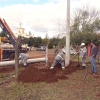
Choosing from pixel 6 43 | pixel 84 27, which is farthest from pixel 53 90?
pixel 84 27

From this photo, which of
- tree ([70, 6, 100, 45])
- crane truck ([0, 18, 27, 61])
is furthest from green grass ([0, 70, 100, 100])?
tree ([70, 6, 100, 45])

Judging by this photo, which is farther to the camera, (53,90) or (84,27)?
(84,27)

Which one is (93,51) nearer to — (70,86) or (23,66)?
(70,86)

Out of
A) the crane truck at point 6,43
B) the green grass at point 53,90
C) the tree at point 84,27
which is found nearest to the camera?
the green grass at point 53,90

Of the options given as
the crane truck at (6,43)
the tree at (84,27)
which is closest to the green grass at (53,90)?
the crane truck at (6,43)

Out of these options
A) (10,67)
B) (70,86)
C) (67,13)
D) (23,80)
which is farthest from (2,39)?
(70,86)

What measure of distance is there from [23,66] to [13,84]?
5.04 m

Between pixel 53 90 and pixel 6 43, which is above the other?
pixel 6 43

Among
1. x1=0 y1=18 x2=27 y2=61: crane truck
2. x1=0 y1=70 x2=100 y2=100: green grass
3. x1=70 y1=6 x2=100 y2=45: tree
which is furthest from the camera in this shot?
x1=70 y1=6 x2=100 y2=45: tree

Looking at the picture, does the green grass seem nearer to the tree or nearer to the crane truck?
the crane truck

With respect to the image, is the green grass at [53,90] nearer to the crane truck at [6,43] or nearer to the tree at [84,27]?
the crane truck at [6,43]

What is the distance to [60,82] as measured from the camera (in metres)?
9.24

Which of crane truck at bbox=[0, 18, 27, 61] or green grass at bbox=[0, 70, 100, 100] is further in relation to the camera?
crane truck at bbox=[0, 18, 27, 61]

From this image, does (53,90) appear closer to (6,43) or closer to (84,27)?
(6,43)
